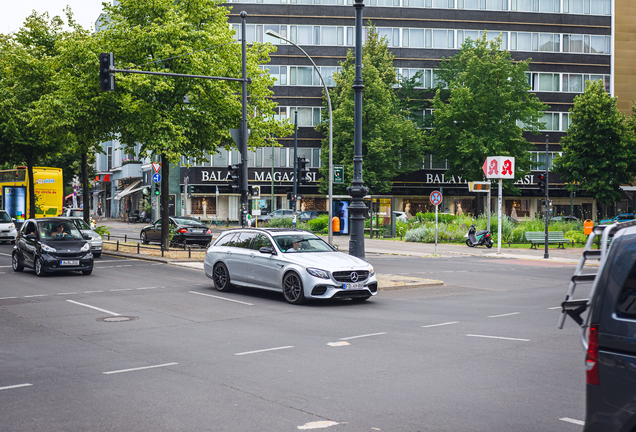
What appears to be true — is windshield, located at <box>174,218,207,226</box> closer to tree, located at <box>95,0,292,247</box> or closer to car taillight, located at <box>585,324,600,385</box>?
tree, located at <box>95,0,292,247</box>

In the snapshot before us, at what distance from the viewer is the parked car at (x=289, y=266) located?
44.5 ft

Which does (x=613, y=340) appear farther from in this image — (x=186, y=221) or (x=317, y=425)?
(x=186, y=221)

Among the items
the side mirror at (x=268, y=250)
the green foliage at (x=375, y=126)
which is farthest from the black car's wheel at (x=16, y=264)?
the green foliage at (x=375, y=126)

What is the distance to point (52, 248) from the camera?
62.4 ft

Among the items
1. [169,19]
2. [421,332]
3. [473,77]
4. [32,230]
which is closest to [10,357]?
[421,332]

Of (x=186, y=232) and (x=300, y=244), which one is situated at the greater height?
(x=300, y=244)

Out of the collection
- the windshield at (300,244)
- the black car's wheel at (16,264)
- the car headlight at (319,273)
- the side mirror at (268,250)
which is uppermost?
the windshield at (300,244)

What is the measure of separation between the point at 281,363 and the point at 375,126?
155 ft

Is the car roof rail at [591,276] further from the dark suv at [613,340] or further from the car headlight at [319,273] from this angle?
the car headlight at [319,273]

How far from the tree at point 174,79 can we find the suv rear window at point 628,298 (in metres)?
22.5

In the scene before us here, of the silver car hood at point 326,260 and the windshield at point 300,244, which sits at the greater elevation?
the windshield at point 300,244

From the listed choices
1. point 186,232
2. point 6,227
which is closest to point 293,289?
point 186,232

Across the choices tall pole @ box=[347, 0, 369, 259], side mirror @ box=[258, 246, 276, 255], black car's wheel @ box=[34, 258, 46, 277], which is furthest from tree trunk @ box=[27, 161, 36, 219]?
side mirror @ box=[258, 246, 276, 255]

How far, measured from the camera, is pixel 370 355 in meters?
8.69
